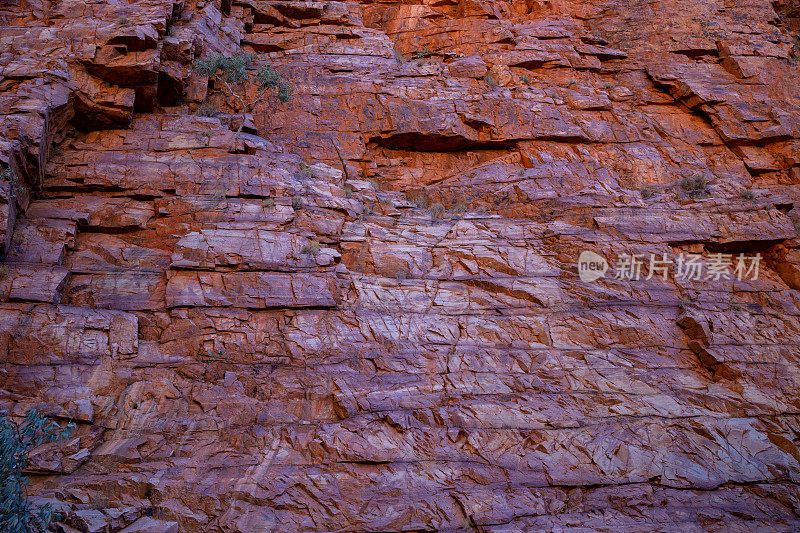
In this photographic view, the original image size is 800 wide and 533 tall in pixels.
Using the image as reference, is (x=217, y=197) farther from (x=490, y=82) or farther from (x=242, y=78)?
(x=490, y=82)

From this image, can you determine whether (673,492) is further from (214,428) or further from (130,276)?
(130,276)

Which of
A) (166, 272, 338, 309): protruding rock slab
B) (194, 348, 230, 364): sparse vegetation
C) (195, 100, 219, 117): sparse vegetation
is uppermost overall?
(195, 100, 219, 117): sparse vegetation

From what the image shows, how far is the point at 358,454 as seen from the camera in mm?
8727

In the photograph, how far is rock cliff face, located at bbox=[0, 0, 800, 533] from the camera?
336 inches

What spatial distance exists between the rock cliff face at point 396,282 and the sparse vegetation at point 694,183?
62mm

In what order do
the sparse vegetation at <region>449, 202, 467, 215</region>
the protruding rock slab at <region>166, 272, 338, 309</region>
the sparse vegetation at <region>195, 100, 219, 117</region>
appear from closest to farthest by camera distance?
the protruding rock slab at <region>166, 272, 338, 309</region>
the sparse vegetation at <region>449, 202, 467, 215</region>
the sparse vegetation at <region>195, 100, 219, 117</region>

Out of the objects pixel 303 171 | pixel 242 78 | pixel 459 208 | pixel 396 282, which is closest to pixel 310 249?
pixel 396 282

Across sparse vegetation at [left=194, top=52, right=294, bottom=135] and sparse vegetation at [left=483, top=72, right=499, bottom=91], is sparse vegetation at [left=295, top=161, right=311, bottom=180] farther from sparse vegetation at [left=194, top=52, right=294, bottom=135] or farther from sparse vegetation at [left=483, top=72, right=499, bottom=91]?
sparse vegetation at [left=483, top=72, right=499, bottom=91]

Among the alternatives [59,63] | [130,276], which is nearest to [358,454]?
[130,276]

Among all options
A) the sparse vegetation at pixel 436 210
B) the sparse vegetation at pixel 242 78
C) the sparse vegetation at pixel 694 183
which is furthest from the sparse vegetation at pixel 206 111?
the sparse vegetation at pixel 694 183

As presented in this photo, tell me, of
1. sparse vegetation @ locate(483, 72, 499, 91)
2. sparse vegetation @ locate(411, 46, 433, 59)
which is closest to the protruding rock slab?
sparse vegetation @ locate(483, 72, 499, 91)

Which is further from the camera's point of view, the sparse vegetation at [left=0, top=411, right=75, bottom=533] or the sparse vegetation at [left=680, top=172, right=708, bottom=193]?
the sparse vegetation at [left=680, top=172, right=708, bottom=193]

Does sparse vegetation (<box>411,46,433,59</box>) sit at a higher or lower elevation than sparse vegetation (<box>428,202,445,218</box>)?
higher

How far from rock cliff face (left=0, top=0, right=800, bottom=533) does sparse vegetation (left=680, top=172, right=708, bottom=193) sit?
6cm
